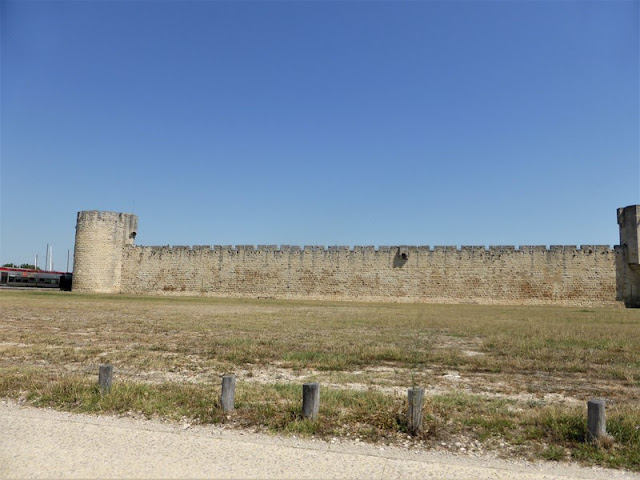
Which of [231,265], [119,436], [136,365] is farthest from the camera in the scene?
[231,265]

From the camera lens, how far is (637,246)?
74.6 feet

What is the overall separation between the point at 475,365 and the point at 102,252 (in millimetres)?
28383

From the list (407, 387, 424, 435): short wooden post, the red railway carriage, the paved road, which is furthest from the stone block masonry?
the paved road

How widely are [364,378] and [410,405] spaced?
6.11ft

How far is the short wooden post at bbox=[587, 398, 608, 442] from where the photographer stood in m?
3.61

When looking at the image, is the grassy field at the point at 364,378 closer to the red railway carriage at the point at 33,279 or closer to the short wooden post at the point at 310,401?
the short wooden post at the point at 310,401

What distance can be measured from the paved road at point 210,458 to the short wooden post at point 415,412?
33 cm

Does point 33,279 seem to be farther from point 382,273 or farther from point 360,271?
point 382,273

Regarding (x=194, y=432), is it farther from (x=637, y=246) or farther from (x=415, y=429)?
(x=637, y=246)

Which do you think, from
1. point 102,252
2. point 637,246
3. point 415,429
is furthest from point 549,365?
point 102,252

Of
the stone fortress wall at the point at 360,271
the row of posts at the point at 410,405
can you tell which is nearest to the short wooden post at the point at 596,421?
the row of posts at the point at 410,405

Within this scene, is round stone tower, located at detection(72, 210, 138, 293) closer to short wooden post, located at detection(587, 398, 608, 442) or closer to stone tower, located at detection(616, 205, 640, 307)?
stone tower, located at detection(616, 205, 640, 307)

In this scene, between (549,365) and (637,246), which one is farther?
(637,246)

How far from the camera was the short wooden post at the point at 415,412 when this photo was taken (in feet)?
12.7
